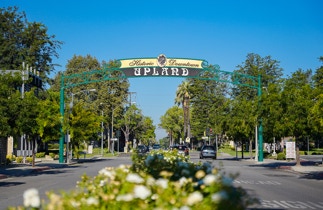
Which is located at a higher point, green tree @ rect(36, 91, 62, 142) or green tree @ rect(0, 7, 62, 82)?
green tree @ rect(0, 7, 62, 82)

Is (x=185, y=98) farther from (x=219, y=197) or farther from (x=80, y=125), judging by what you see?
(x=219, y=197)

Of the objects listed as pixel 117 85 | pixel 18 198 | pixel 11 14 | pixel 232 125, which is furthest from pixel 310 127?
pixel 117 85

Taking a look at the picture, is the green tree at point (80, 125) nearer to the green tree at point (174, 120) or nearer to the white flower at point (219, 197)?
the white flower at point (219, 197)

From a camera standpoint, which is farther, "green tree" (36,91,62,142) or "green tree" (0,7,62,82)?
"green tree" (0,7,62,82)

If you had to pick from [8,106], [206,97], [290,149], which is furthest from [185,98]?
[8,106]

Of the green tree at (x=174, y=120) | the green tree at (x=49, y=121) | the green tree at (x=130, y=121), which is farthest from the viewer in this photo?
the green tree at (x=174, y=120)

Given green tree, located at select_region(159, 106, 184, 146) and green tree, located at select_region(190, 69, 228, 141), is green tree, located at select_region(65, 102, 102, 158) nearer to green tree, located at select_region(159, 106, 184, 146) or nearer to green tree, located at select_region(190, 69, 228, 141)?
green tree, located at select_region(190, 69, 228, 141)

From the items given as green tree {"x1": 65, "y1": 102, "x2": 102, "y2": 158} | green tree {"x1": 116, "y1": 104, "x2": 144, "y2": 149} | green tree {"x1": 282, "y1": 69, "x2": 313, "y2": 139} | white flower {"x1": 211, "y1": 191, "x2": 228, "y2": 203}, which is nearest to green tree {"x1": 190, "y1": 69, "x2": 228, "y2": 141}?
green tree {"x1": 116, "y1": 104, "x2": 144, "y2": 149}

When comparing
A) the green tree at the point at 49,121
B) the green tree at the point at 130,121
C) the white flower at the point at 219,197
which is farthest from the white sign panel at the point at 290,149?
the green tree at the point at 130,121

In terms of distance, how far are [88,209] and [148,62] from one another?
39.3m

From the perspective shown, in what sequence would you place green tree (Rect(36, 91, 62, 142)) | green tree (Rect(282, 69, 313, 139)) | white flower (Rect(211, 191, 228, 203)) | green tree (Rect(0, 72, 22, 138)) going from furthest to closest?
1. green tree (Rect(36, 91, 62, 142))
2. green tree (Rect(282, 69, 313, 139))
3. green tree (Rect(0, 72, 22, 138))
4. white flower (Rect(211, 191, 228, 203))

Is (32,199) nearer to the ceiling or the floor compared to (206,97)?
nearer to the floor

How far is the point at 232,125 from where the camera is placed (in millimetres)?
54281

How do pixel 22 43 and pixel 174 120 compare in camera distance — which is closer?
pixel 22 43
